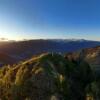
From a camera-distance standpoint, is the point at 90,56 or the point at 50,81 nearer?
the point at 50,81

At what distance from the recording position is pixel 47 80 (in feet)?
56.1

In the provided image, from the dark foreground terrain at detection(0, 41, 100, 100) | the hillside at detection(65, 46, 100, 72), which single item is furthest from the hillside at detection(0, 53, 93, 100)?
the hillside at detection(65, 46, 100, 72)

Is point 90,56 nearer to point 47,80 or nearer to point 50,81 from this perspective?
point 50,81

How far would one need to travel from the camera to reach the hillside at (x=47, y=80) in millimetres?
17003

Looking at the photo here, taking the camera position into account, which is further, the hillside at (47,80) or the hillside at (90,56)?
the hillside at (90,56)

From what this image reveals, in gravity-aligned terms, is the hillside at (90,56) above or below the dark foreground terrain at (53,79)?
above

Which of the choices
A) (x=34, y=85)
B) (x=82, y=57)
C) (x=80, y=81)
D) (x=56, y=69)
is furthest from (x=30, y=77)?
(x=82, y=57)

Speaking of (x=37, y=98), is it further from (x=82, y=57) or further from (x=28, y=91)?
(x=82, y=57)

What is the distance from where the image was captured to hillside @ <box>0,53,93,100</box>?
17.0 meters

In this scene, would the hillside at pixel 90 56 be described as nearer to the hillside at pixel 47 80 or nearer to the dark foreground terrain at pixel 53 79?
the dark foreground terrain at pixel 53 79

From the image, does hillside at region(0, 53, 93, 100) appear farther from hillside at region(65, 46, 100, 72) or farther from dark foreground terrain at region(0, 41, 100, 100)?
hillside at region(65, 46, 100, 72)

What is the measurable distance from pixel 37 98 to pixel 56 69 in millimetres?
2340

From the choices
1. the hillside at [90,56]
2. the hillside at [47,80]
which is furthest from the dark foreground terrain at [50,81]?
the hillside at [90,56]

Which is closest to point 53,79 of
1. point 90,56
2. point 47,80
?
point 47,80
